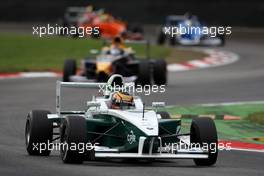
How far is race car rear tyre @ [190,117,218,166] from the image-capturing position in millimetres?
11352

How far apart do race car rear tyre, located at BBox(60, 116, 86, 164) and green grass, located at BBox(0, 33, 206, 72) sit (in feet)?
54.3

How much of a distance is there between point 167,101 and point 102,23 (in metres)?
22.3

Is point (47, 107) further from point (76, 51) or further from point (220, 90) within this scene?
point (76, 51)

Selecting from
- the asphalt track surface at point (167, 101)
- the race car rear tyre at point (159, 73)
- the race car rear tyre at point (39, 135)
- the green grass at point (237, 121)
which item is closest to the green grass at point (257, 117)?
the green grass at point (237, 121)

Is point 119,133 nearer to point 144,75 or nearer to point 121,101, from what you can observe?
point 121,101

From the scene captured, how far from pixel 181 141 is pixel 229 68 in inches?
728

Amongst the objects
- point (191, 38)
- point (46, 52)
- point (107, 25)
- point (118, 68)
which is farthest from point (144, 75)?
point (107, 25)

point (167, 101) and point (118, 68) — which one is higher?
point (118, 68)

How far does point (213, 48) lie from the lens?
3950 centimetres

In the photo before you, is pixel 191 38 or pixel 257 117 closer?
pixel 257 117

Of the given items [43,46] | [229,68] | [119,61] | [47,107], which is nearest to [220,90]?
[119,61]

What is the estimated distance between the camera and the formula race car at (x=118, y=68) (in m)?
23.3

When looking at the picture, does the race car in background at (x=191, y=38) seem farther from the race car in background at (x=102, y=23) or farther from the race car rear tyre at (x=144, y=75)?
the race car rear tyre at (x=144, y=75)

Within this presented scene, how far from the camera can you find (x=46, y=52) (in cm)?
3412
